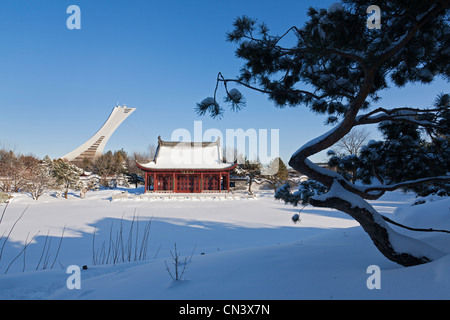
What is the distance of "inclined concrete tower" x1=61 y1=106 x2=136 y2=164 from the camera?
4200 centimetres

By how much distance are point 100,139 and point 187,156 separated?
37.4 m

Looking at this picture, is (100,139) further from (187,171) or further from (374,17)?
(374,17)

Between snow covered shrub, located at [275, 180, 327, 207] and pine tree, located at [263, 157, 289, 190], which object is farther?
pine tree, located at [263, 157, 289, 190]

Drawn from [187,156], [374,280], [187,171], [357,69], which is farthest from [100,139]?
[374,280]

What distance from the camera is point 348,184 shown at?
2119mm

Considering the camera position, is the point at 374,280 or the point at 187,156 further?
the point at 187,156

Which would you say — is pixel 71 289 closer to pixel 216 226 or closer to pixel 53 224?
pixel 216 226

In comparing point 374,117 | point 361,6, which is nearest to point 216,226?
point 374,117

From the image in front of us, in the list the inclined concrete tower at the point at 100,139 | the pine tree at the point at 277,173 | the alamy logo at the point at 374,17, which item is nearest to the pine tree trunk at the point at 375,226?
the alamy logo at the point at 374,17

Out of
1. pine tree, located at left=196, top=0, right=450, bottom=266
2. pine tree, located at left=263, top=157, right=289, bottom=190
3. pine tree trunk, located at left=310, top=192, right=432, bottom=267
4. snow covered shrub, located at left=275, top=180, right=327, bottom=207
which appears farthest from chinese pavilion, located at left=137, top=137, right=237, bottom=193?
pine tree trunk, located at left=310, top=192, right=432, bottom=267

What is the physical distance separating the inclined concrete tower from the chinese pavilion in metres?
28.9

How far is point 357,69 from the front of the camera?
2555 millimetres

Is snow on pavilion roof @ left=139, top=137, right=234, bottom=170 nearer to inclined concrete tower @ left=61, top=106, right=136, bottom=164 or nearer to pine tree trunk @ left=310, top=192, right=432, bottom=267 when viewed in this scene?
pine tree trunk @ left=310, top=192, right=432, bottom=267

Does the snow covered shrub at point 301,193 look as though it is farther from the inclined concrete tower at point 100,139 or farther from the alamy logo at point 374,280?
the inclined concrete tower at point 100,139
